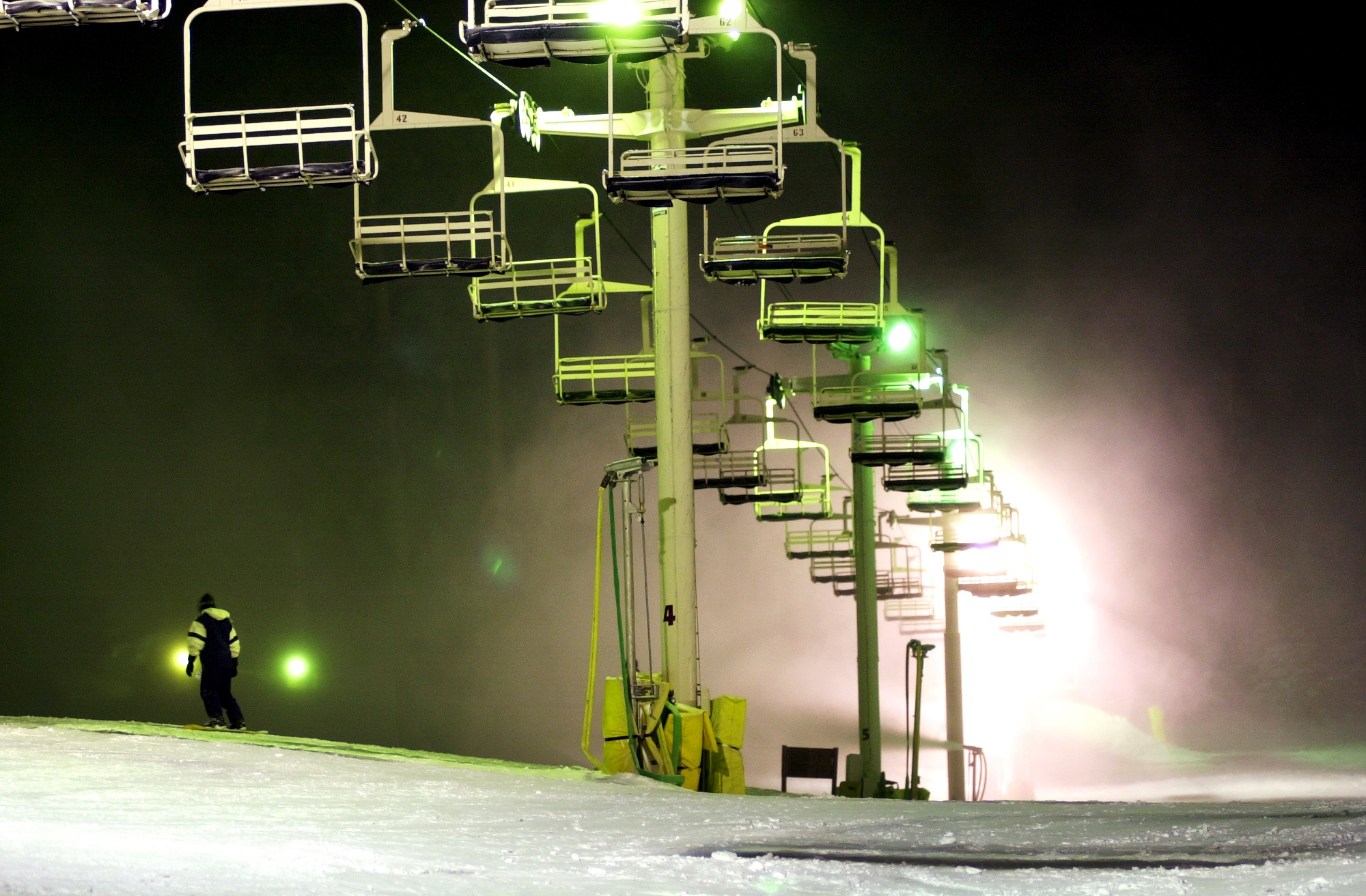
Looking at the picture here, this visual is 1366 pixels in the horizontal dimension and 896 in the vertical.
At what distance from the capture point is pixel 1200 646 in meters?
30.5

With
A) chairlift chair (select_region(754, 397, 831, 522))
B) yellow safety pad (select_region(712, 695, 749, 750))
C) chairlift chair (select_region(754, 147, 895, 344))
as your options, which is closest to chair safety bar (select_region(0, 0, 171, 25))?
chairlift chair (select_region(754, 147, 895, 344))

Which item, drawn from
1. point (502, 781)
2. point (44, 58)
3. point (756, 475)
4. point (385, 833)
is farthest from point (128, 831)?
point (44, 58)

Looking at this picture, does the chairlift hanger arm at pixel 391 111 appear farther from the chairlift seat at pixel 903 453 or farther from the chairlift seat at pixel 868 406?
the chairlift seat at pixel 903 453

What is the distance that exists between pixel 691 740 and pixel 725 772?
0.56 m

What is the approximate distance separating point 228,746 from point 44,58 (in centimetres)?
1736

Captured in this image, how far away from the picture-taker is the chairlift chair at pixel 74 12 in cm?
620

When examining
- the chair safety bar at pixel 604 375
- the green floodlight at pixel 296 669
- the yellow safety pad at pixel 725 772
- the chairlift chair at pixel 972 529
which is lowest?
the green floodlight at pixel 296 669

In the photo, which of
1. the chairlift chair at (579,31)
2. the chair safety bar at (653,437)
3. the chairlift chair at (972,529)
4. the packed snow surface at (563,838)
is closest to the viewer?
the packed snow surface at (563,838)

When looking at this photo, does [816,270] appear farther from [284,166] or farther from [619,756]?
[284,166]

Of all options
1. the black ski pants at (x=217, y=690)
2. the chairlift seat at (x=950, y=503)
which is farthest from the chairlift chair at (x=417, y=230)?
the chairlift seat at (x=950, y=503)

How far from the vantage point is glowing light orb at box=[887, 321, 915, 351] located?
1571 cm

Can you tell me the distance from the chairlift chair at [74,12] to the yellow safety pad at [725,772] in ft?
23.2

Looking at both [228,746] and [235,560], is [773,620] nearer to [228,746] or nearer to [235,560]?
[235,560]

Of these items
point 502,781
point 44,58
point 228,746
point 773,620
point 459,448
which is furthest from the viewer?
point 773,620
